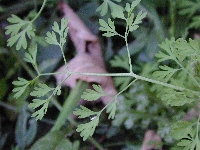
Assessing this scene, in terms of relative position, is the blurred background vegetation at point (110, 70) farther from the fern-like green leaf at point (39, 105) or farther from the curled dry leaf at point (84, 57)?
the fern-like green leaf at point (39, 105)

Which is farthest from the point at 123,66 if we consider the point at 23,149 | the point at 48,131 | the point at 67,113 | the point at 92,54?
the point at 23,149

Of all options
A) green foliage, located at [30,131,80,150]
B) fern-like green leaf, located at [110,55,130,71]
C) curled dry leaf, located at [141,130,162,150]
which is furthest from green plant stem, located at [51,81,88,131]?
curled dry leaf, located at [141,130,162,150]

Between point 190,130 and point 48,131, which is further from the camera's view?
point 48,131

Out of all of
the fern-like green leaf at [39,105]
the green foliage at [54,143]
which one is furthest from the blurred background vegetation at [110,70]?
the fern-like green leaf at [39,105]

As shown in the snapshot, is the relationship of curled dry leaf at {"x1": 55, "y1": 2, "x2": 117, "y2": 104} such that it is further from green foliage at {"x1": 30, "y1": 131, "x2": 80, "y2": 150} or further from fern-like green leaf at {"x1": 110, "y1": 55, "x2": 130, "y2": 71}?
green foliage at {"x1": 30, "y1": 131, "x2": 80, "y2": 150}

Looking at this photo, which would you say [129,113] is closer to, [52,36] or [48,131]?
[48,131]
